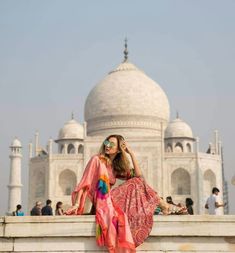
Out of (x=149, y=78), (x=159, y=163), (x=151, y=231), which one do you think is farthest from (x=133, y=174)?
(x=149, y=78)

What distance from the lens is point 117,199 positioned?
4863 mm

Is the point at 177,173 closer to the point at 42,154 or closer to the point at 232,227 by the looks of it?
the point at 42,154

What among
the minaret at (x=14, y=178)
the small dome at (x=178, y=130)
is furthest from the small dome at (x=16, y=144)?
the small dome at (x=178, y=130)

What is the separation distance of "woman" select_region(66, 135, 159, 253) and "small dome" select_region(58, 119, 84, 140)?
1200 inches

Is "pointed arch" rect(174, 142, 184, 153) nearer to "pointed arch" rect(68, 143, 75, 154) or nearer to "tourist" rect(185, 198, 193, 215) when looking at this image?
"pointed arch" rect(68, 143, 75, 154)

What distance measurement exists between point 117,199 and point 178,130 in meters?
30.6

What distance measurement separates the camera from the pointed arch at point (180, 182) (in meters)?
32.1

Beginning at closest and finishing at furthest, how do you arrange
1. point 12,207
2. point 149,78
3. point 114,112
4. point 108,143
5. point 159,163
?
point 108,143, point 159,163, point 12,207, point 114,112, point 149,78

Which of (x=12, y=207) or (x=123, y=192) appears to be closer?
(x=123, y=192)

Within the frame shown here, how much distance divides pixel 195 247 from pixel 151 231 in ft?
1.26

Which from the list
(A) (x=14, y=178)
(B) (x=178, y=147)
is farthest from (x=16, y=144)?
(B) (x=178, y=147)

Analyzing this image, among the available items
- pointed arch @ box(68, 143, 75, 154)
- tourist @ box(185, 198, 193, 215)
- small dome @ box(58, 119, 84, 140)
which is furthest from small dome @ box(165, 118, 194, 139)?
tourist @ box(185, 198, 193, 215)

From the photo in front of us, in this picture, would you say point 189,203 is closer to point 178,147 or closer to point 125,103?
point 178,147

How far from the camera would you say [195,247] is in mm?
4715
